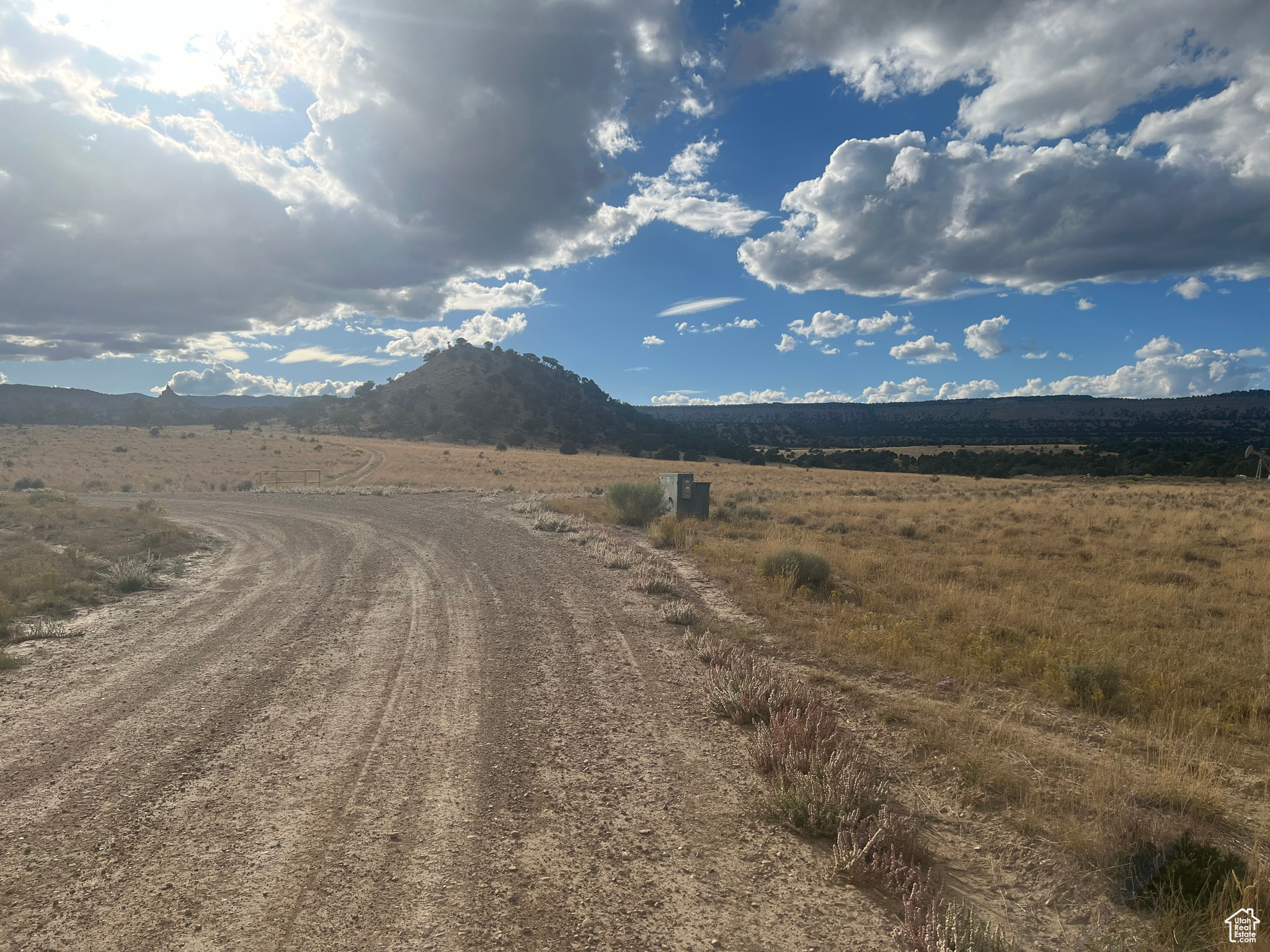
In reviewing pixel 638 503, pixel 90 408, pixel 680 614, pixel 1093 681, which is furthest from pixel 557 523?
pixel 90 408

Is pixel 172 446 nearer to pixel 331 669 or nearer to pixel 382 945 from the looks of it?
pixel 331 669

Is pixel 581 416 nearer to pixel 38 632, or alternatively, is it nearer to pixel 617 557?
pixel 617 557

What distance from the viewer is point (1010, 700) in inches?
270

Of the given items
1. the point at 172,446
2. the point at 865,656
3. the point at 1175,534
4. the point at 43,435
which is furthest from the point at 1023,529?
the point at 43,435

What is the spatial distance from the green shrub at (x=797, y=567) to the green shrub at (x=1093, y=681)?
517 cm

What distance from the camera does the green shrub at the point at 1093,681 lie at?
678 centimetres

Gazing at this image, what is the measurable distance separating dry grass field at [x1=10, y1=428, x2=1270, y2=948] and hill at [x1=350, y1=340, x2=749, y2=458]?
76.1 m

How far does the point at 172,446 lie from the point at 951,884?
7265 cm

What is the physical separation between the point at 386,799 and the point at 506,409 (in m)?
113

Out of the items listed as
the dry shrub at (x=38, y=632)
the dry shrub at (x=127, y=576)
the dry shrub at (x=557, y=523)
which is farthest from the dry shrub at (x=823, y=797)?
the dry shrub at (x=557, y=523)

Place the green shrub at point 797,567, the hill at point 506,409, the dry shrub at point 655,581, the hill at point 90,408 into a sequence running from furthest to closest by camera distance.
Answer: the hill at point 90,408 < the hill at point 506,409 < the green shrub at point 797,567 < the dry shrub at point 655,581

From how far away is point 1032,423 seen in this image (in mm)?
153250

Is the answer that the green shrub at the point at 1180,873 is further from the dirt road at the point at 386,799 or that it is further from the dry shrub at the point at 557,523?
the dry shrub at the point at 557,523

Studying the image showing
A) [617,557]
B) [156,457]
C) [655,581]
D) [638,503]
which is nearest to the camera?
[655,581]
